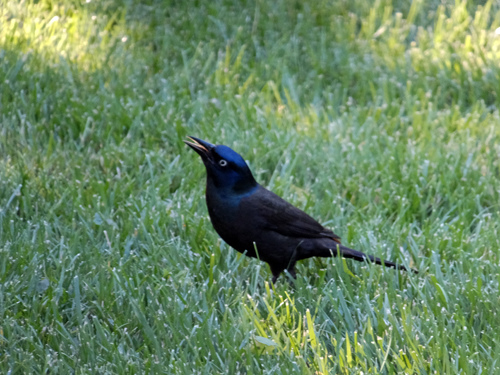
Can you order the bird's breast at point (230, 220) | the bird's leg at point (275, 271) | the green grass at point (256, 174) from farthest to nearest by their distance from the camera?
1. the bird's leg at point (275, 271)
2. the bird's breast at point (230, 220)
3. the green grass at point (256, 174)

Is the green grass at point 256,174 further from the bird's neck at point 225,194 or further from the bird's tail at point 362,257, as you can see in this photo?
the bird's neck at point 225,194

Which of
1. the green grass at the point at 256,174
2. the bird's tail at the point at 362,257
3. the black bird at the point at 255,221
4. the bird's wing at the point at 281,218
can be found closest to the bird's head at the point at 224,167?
the black bird at the point at 255,221

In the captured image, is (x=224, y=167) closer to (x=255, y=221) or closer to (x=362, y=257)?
(x=255, y=221)

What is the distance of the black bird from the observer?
154 inches

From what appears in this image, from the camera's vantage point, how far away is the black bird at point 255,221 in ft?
12.9

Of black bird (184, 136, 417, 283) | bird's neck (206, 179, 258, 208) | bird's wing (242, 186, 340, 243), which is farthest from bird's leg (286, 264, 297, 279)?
bird's neck (206, 179, 258, 208)

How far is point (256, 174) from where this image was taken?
17.2 ft

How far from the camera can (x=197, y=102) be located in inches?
237

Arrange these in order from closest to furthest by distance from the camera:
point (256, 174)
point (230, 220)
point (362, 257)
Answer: point (230, 220) → point (362, 257) → point (256, 174)

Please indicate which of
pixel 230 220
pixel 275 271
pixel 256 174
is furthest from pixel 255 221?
pixel 256 174

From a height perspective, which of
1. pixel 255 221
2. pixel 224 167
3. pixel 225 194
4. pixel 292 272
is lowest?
pixel 292 272

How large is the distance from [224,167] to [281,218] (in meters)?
0.43

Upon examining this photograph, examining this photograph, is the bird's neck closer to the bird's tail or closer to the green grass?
the green grass

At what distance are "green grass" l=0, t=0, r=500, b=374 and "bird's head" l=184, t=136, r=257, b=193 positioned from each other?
45cm
